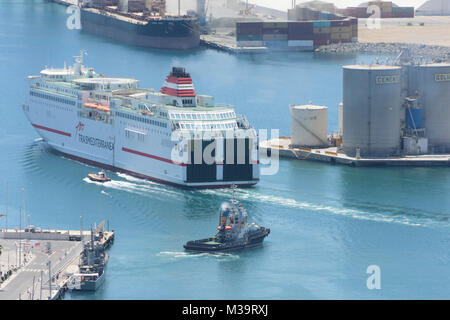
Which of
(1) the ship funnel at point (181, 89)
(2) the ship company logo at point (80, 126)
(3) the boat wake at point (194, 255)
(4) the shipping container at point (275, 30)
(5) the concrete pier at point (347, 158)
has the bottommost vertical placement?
(3) the boat wake at point (194, 255)

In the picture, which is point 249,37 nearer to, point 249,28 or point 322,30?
point 249,28

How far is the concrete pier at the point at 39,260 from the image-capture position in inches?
1554

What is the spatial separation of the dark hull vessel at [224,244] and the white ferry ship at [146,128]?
11.2 m

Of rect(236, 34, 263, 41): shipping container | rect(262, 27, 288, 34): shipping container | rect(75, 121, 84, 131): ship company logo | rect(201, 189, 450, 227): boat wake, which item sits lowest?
rect(201, 189, 450, 227): boat wake

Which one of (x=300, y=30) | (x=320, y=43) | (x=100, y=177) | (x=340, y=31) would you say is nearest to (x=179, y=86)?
(x=100, y=177)

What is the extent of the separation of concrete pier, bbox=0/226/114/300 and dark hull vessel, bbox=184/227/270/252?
3.38 metres

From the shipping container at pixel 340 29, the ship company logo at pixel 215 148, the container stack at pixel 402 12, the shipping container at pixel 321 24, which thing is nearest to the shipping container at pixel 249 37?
the shipping container at pixel 321 24

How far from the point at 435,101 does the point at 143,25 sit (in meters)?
64.8

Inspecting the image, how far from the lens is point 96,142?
6531cm

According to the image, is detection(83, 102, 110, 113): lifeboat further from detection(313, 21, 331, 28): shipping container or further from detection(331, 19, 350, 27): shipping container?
detection(331, 19, 350, 27): shipping container

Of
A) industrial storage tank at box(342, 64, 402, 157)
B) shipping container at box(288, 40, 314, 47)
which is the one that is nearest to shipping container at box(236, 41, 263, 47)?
shipping container at box(288, 40, 314, 47)

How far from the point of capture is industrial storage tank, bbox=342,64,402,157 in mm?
66750

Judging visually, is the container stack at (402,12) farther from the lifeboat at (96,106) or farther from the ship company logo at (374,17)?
the lifeboat at (96,106)
